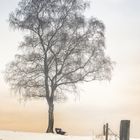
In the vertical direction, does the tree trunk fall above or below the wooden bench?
above

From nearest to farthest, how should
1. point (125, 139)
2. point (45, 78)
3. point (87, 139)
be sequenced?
point (125, 139)
point (87, 139)
point (45, 78)

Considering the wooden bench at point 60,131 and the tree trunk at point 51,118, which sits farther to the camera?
the tree trunk at point 51,118

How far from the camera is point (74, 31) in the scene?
38531mm

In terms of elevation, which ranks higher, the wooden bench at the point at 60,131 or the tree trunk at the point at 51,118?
the tree trunk at the point at 51,118

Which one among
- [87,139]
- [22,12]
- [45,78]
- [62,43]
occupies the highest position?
[22,12]

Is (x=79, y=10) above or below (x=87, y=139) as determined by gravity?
above

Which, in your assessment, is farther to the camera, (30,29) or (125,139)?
(30,29)

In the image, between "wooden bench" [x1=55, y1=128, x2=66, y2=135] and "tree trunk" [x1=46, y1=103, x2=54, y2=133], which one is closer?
"wooden bench" [x1=55, y1=128, x2=66, y2=135]

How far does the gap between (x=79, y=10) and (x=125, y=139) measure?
22.1 m

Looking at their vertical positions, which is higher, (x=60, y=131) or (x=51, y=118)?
(x=51, y=118)

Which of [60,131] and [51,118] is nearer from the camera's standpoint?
[60,131]

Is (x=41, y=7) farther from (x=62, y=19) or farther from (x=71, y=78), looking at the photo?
(x=71, y=78)

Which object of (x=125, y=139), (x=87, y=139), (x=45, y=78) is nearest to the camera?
(x=125, y=139)

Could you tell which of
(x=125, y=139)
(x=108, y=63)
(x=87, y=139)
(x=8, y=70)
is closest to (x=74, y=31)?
(x=108, y=63)
